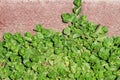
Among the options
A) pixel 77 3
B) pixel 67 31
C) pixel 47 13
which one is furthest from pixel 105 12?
pixel 47 13

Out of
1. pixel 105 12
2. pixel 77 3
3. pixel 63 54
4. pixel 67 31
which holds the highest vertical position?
pixel 77 3

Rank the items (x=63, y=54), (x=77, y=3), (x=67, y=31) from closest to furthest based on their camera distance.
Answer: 1. (x=63, y=54)
2. (x=67, y=31)
3. (x=77, y=3)

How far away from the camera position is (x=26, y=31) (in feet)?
12.6

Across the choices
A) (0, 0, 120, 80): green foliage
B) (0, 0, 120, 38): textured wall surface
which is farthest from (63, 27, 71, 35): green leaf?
(0, 0, 120, 38): textured wall surface

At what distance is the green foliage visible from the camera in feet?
11.5

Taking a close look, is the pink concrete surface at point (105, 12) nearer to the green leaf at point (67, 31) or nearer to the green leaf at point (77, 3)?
the green leaf at point (77, 3)

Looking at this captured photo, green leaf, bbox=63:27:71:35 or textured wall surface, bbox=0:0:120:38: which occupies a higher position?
textured wall surface, bbox=0:0:120:38

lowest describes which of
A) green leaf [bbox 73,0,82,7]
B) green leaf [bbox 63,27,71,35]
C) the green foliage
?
the green foliage

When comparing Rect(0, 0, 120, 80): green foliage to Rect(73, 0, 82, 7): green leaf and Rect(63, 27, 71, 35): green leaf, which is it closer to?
Rect(63, 27, 71, 35): green leaf

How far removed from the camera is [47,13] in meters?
3.91

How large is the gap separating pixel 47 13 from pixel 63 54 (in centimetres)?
53

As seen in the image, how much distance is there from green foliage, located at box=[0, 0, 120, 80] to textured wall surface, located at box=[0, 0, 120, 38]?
0.15m

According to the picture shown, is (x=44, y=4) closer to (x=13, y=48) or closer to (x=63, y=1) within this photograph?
(x=63, y=1)

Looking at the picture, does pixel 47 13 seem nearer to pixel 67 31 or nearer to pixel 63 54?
pixel 67 31
